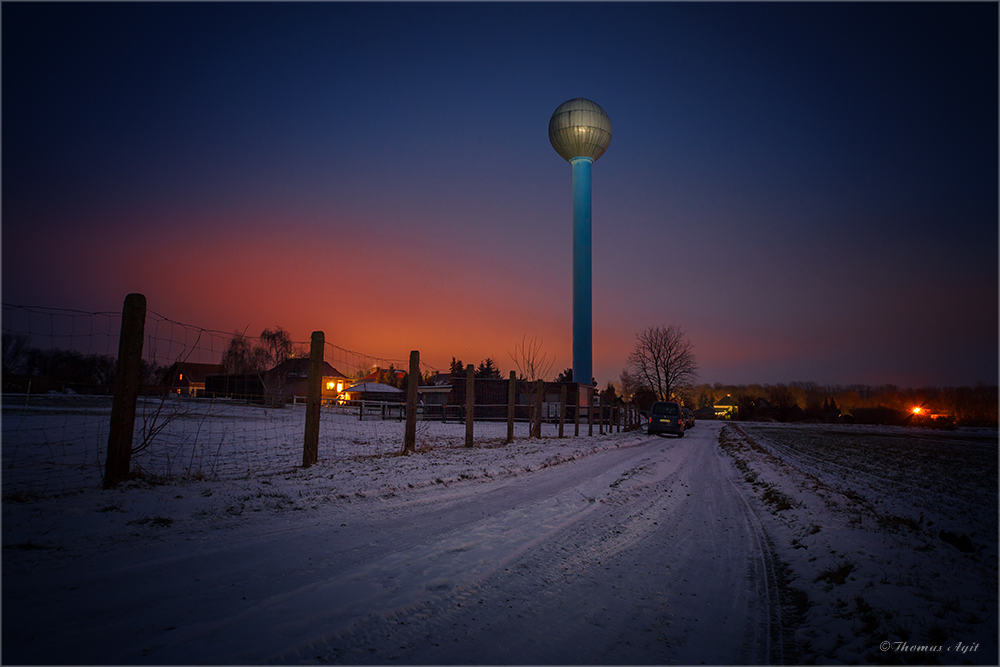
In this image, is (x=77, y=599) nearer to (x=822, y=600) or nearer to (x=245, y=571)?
(x=245, y=571)

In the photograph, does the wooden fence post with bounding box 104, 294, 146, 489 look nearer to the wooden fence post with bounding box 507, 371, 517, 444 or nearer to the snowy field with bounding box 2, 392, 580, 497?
the snowy field with bounding box 2, 392, 580, 497

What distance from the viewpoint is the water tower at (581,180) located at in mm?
39219

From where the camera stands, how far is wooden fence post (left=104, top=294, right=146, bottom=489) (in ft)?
17.6

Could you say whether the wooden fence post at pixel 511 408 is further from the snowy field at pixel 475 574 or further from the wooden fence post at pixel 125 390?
the wooden fence post at pixel 125 390

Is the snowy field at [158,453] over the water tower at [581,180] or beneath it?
beneath

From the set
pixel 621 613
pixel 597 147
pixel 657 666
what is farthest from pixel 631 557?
pixel 597 147

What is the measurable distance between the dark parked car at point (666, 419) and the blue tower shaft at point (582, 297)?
1260 cm

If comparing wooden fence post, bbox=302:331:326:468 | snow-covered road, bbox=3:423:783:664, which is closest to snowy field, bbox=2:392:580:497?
wooden fence post, bbox=302:331:326:468

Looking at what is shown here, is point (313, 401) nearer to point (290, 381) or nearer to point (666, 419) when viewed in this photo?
point (666, 419)

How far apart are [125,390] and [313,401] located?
286 centimetres

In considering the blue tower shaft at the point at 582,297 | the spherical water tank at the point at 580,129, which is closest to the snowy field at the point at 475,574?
the blue tower shaft at the point at 582,297

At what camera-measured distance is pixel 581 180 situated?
138 ft

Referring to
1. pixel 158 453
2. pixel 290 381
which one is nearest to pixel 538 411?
pixel 158 453

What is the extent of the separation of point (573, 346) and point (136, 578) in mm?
38147
